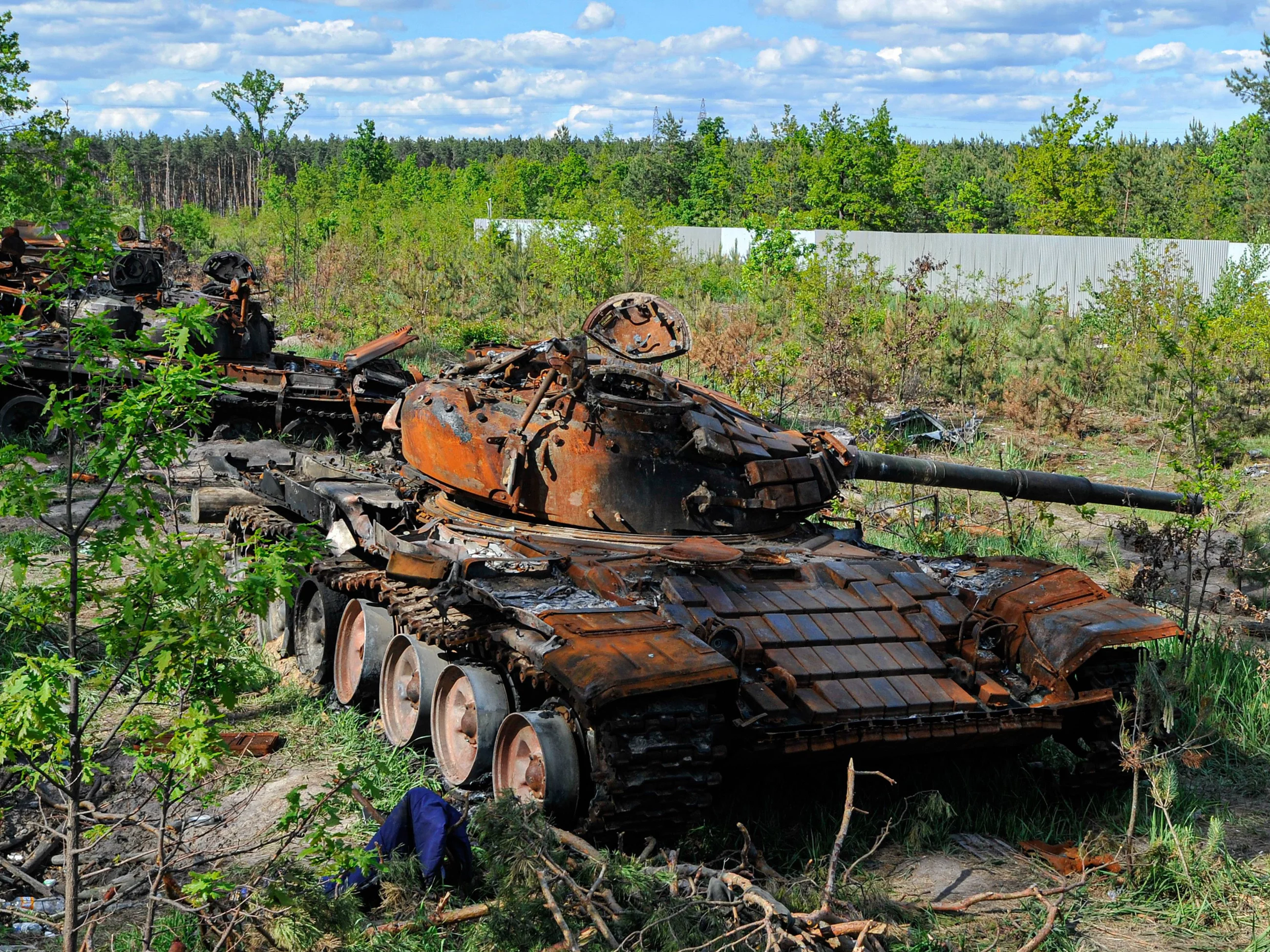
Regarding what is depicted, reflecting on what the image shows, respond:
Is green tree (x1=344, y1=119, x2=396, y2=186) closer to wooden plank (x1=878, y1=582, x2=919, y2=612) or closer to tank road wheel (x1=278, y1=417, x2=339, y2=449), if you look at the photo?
tank road wheel (x1=278, y1=417, x2=339, y2=449)

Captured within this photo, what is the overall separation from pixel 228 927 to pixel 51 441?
1317cm

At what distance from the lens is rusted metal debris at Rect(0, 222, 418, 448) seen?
56.3ft

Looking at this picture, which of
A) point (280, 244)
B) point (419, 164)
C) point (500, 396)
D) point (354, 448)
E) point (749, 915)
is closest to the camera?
point (749, 915)

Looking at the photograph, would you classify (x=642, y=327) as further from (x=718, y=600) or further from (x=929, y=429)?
(x=929, y=429)

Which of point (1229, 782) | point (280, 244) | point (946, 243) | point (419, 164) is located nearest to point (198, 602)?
point (1229, 782)

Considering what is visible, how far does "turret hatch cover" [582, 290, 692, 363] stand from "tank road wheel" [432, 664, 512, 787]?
2.43 m

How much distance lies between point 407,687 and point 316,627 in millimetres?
1955

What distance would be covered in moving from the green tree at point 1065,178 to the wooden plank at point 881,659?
3184cm

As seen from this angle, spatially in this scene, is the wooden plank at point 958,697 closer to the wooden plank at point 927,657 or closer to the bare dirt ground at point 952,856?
the wooden plank at point 927,657

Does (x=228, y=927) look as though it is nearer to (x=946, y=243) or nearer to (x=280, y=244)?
(x=946, y=243)

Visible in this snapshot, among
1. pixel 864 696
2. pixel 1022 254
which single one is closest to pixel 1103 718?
pixel 864 696

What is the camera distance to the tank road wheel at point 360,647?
8.85m

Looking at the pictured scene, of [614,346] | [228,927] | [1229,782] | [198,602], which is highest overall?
[614,346]

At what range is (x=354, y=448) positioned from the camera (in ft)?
61.2
